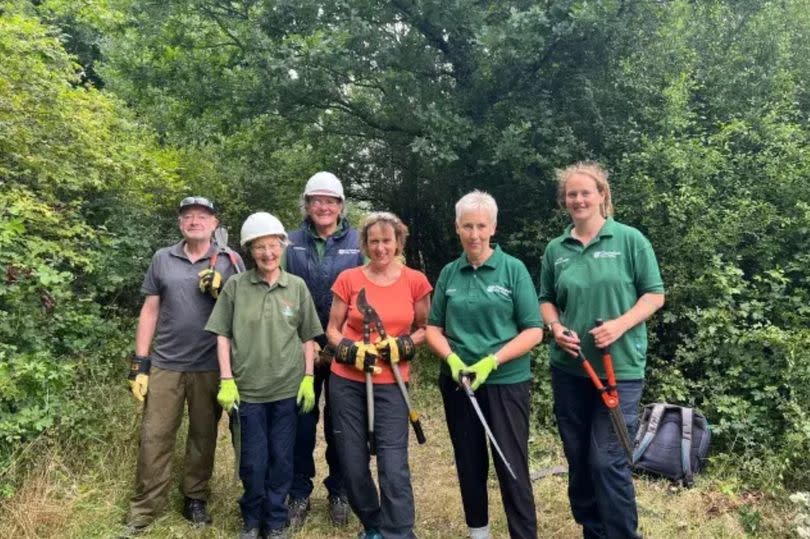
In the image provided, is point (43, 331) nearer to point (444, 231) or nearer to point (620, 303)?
point (620, 303)

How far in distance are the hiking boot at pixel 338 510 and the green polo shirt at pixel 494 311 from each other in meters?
1.51

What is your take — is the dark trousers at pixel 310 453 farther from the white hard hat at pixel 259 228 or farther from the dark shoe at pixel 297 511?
the white hard hat at pixel 259 228

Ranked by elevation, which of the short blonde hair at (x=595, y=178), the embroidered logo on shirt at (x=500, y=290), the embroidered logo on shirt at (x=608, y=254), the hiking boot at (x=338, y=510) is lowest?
the hiking boot at (x=338, y=510)

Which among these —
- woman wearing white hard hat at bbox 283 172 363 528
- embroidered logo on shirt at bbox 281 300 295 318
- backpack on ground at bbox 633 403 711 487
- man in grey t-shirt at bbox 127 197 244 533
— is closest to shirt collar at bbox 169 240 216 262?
man in grey t-shirt at bbox 127 197 244 533

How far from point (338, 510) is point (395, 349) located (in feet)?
4.60

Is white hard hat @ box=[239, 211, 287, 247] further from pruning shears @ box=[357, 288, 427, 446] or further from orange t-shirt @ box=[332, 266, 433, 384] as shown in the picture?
pruning shears @ box=[357, 288, 427, 446]

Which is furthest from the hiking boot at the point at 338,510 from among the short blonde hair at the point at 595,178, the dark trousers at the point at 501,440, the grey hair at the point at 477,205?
the short blonde hair at the point at 595,178

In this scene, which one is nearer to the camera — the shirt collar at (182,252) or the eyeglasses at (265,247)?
the eyeglasses at (265,247)

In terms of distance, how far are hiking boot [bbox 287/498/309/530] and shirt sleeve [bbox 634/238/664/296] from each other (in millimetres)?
2546

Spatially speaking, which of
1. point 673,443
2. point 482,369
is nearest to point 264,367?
point 482,369

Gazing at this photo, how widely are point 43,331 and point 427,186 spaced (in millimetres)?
6436

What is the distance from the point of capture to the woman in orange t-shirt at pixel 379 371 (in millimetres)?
A: 3385

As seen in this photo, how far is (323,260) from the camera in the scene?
4020 millimetres

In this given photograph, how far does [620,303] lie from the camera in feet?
10.1
